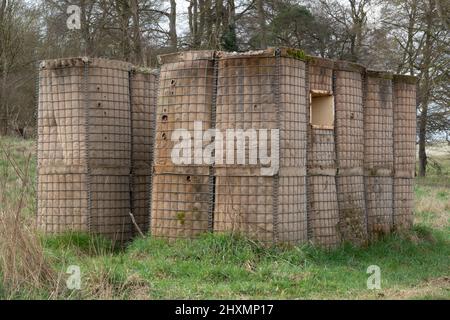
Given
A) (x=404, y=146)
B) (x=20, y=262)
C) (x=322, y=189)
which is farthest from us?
(x=404, y=146)

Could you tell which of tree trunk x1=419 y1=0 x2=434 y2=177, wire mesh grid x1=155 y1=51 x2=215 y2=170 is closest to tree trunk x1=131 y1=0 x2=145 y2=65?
tree trunk x1=419 y1=0 x2=434 y2=177

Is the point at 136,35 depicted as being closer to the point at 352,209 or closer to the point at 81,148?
the point at 81,148

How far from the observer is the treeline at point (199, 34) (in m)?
22.6

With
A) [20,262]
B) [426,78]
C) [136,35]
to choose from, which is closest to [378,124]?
[20,262]

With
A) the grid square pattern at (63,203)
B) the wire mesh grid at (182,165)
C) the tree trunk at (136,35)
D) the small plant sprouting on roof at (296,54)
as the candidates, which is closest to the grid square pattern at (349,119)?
the small plant sprouting on roof at (296,54)

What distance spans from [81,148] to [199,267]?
302 centimetres

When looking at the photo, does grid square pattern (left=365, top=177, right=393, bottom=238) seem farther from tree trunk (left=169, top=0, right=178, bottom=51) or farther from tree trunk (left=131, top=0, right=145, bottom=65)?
tree trunk (left=169, top=0, right=178, bottom=51)

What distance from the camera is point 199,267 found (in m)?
7.63

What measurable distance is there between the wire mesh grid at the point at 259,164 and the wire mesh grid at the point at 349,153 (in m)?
1.05

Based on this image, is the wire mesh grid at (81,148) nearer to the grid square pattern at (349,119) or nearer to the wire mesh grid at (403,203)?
the grid square pattern at (349,119)

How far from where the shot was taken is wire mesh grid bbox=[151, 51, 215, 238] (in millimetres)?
8609

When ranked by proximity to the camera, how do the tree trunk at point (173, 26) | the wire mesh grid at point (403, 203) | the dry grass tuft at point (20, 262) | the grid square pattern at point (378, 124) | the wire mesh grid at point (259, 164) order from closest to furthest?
the dry grass tuft at point (20, 262) < the wire mesh grid at point (259, 164) < the grid square pattern at point (378, 124) < the wire mesh grid at point (403, 203) < the tree trunk at point (173, 26)

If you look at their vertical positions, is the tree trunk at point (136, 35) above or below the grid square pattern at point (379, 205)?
above
